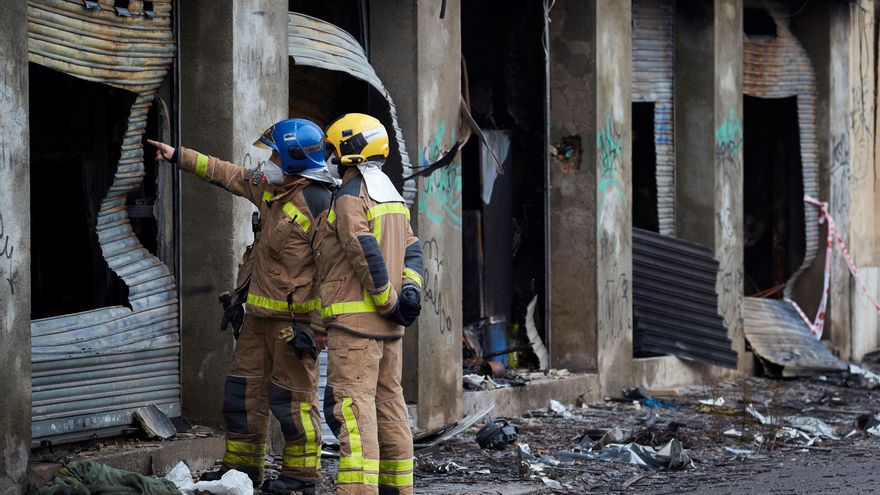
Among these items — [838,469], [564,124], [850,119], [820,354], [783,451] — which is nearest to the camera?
[838,469]

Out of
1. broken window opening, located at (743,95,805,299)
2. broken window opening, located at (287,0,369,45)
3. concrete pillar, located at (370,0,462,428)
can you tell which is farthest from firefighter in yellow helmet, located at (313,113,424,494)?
broken window opening, located at (743,95,805,299)

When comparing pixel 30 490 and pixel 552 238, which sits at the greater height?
pixel 552 238

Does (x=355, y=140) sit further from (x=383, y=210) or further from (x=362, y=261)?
(x=362, y=261)

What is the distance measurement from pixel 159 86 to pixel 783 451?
4.89 meters

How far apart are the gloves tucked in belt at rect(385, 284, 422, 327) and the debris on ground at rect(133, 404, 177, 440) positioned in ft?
6.60

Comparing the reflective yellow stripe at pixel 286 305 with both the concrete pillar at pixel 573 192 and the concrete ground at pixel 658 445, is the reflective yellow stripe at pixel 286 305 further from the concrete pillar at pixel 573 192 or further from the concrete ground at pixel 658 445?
the concrete pillar at pixel 573 192

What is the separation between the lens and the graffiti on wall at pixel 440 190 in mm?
10094

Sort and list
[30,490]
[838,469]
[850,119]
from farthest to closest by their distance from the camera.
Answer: [850,119], [838,469], [30,490]

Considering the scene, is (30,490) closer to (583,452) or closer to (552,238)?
(583,452)

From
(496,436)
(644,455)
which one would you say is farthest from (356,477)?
(644,455)

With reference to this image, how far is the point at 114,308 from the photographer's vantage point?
8188 mm

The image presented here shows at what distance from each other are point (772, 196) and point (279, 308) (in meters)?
9.70

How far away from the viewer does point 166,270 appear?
850 centimetres

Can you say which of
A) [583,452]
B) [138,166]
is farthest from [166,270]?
[583,452]
